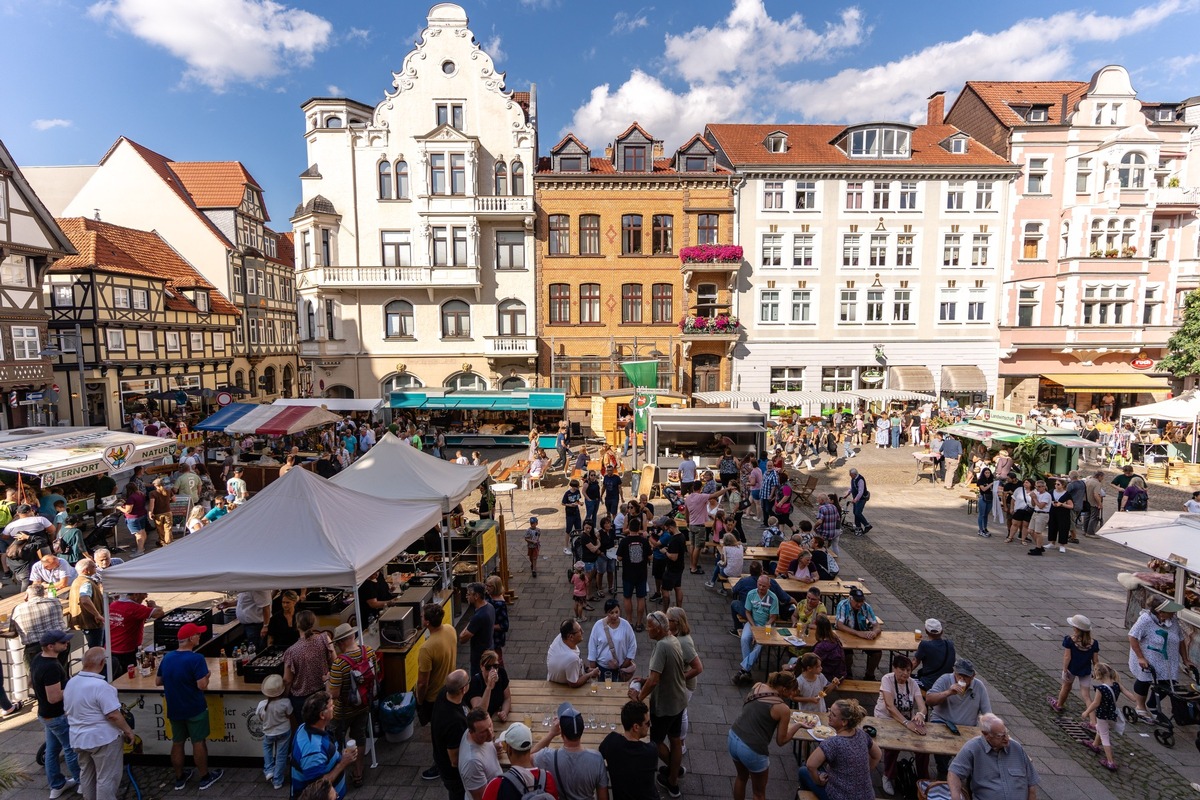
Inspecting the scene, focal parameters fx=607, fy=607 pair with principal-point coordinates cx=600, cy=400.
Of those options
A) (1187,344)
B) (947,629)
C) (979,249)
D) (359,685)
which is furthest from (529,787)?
(1187,344)

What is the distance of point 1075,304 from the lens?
101 ft

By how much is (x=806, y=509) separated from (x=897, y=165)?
69.8 feet

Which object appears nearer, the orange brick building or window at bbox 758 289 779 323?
the orange brick building

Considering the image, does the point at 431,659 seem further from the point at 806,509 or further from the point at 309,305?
the point at 309,305

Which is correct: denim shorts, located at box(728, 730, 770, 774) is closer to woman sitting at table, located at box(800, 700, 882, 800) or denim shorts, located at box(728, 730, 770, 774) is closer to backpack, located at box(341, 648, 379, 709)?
woman sitting at table, located at box(800, 700, 882, 800)

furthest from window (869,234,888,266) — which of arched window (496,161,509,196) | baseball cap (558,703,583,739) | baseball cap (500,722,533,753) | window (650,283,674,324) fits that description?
baseball cap (500,722,533,753)

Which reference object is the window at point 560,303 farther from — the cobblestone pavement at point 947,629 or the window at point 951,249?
the window at point 951,249

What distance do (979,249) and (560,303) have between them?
21.9m

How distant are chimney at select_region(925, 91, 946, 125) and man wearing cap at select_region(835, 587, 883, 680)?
122 ft

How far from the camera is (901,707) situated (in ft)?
20.8

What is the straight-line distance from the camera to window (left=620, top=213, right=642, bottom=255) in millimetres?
30500

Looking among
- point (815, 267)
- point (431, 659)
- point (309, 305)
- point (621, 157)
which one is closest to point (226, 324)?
point (309, 305)

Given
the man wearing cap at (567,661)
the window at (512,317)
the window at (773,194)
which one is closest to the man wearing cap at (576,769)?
the man wearing cap at (567,661)

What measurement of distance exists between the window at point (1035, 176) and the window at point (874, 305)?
8.81 metres
